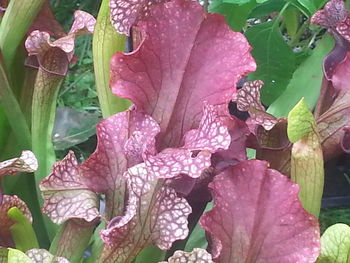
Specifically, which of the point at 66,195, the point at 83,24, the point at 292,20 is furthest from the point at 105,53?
the point at 292,20

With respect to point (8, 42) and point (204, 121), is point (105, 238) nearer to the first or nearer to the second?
point (204, 121)

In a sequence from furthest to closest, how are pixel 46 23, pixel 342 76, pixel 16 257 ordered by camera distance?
pixel 46 23 < pixel 342 76 < pixel 16 257

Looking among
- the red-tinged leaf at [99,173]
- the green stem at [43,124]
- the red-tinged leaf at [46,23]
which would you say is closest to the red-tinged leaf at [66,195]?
the red-tinged leaf at [99,173]

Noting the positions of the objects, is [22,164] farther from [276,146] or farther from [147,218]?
[276,146]

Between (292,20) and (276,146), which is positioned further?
(292,20)

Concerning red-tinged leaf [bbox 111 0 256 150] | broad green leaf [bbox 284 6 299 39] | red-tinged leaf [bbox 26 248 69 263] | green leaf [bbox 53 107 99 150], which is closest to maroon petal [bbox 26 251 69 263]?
red-tinged leaf [bbox 26 248 69 263]

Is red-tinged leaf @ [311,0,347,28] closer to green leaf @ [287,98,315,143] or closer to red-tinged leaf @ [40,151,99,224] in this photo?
green leaf @ [287,98,315,143]

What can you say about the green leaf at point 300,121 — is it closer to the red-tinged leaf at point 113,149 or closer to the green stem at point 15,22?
the red-tinged leaf at point 113,149

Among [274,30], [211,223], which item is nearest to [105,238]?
[211,223]
